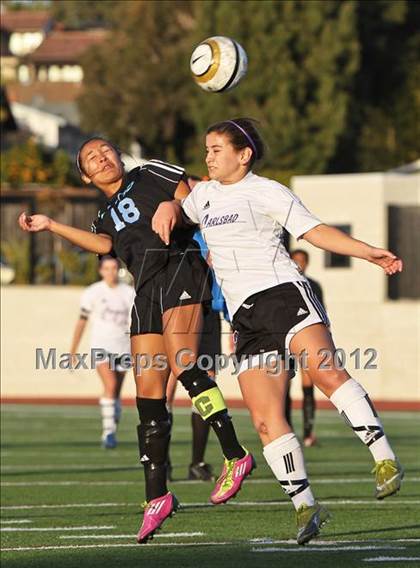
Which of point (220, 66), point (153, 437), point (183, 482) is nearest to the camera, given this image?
point (153, 437)

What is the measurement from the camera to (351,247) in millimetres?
7902

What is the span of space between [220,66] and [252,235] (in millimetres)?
2415

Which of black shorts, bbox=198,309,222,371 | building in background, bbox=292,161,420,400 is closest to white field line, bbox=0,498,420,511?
black shorts, bbox=198,309,222,371

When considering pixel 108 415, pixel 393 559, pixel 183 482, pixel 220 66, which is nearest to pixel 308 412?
pixel 108 415

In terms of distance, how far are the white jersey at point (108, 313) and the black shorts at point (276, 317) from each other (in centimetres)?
1004

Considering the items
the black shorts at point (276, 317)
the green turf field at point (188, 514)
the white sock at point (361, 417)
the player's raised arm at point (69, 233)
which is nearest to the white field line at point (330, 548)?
the green turf field at point (188, 514)

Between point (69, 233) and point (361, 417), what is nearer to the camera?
point (361, 417)

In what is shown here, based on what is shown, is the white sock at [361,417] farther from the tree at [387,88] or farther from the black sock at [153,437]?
the tree at [387,88]

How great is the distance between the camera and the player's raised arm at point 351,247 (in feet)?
25.6

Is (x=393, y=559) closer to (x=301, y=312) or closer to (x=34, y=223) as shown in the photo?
(x=301, y=312)

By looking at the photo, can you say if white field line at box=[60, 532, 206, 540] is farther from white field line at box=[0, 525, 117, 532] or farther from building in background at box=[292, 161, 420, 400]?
building in background at box=[292, 161, 420, 400]

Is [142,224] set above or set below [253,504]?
above

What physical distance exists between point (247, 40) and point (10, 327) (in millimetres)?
21453

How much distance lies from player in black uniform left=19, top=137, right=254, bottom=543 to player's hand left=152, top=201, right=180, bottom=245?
0.28 meters
